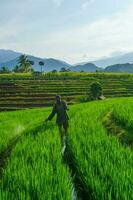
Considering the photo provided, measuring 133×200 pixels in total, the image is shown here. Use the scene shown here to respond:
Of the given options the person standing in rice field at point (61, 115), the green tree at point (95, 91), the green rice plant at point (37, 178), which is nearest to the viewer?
the green rice plant at point (37, 178)

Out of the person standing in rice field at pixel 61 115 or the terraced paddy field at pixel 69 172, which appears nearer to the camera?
the terraced paddy field at pixel 69 172

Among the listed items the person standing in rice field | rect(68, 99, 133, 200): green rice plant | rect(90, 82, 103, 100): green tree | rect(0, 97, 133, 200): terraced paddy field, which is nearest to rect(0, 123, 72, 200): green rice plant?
rect(0, 97, 133, 200): terraced paddy field

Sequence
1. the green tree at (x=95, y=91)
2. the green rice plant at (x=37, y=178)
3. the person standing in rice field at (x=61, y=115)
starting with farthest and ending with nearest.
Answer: the green tree at (x=95, y=91) → the person standing in rice field at (x=61, y=115) → the green rice plant at (x=37, y=178)

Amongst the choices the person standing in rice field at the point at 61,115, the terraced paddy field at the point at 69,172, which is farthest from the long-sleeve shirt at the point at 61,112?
the terraced paddy field at the point at 69,172

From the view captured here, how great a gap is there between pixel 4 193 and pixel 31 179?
0.62 m

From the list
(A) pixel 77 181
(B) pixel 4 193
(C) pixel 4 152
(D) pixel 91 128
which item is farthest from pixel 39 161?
(D) pixel 91 128

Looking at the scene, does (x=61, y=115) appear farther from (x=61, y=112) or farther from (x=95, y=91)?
(x=95, y=91)

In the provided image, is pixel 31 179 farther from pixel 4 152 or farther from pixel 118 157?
pixel 4 152

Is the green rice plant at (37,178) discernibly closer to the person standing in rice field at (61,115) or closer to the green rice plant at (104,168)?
the green rice plant at (104,168)

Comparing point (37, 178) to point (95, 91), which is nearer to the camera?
point (37, 178)

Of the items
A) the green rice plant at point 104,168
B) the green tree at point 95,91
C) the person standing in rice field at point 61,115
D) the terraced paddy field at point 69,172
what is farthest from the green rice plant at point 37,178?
the green tree at point 95,91

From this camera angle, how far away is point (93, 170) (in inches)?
228

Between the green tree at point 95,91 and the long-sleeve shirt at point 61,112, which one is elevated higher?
the long-sleeve shirt at point 61,112

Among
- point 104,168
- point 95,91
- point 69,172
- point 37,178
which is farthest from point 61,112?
point 95,91
